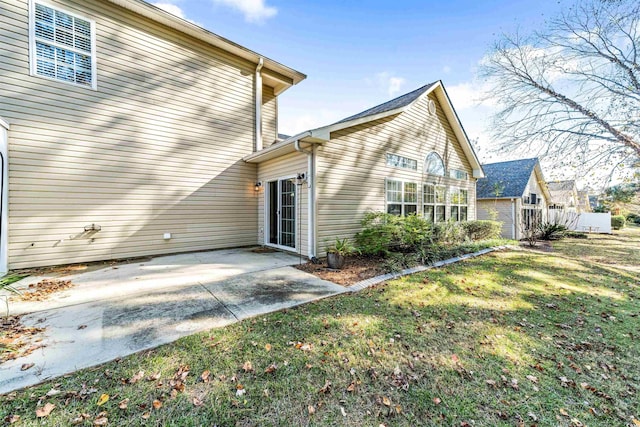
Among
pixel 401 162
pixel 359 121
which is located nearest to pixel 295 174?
pixel 359 121

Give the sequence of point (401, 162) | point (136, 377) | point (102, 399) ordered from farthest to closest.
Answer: point (401, 162) < point (136, 377) < point (102, 399)

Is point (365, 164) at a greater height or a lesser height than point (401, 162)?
lesser

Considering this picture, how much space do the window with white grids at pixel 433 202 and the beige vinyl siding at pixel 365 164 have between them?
0.29 metres

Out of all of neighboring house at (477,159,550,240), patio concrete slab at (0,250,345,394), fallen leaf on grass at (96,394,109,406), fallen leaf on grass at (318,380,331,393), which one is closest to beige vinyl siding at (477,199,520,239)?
neighboring house at (477,159,550,240)

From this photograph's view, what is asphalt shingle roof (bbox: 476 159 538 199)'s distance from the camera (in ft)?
51.3

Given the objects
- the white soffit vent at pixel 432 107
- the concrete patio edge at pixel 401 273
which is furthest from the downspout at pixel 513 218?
the white soffit vent at pixel 432 107

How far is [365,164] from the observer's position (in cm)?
798

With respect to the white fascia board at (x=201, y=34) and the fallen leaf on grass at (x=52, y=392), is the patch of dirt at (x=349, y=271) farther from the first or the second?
the white fascia board at (x=201, y=34)

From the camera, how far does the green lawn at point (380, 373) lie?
78.0 inches

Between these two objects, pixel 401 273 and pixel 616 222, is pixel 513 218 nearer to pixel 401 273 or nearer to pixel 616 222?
pixel 401 273

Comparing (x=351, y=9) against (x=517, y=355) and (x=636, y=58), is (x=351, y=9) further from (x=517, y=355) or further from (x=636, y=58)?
(x=517, y=355)

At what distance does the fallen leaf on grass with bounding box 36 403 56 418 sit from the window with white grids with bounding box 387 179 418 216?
8.36 metres

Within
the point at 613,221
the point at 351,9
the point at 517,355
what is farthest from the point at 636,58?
the point at 613,221

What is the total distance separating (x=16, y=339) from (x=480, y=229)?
13.9 m
